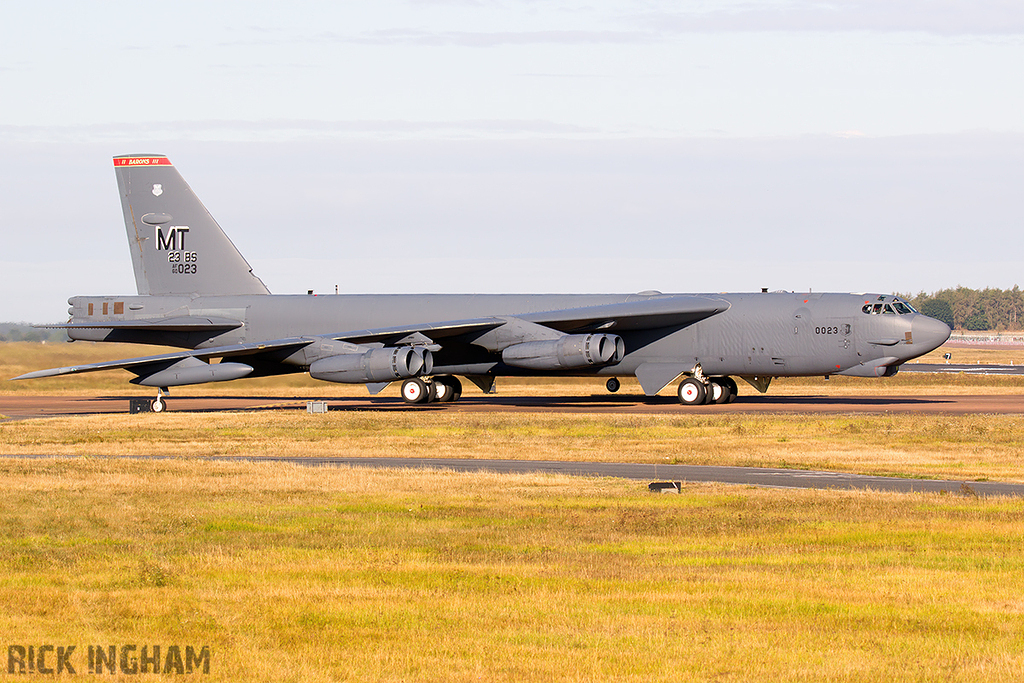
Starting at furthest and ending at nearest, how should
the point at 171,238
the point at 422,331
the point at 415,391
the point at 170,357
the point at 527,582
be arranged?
1. the point at 171,238
2. the point at 415,391
3. the point at 422,331
4. the point at 170,357
5. the point at 527,582

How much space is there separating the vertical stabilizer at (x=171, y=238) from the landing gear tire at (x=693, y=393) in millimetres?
16773

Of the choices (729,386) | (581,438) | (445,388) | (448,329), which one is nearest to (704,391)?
(729,386)

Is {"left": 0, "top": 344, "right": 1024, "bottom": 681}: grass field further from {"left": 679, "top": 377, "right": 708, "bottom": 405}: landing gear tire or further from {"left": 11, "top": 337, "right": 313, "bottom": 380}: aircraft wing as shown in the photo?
{"left": 679, "top": 377, "right": 708, "bottom": 405}: landing gear tire

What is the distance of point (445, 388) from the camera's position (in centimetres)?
4156

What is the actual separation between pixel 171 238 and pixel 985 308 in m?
169

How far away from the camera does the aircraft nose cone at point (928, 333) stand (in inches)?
1382

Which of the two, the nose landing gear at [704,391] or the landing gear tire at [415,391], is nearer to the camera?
the nose landing gear at [704,391]

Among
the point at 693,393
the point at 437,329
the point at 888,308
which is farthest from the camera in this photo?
the point at 693,393

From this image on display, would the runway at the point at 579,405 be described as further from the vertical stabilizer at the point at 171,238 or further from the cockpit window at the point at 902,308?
the vertical stabilizer at the point at 171,238

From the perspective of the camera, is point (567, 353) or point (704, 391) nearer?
point (567, 353)

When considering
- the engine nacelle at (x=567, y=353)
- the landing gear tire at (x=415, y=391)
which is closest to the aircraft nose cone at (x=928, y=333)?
the engine nacelle at (x=567, y=353)

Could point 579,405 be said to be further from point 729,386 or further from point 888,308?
point 888,308

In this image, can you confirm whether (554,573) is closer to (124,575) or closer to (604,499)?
(124,575)

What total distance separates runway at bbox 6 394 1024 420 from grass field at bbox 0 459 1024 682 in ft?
61.8
